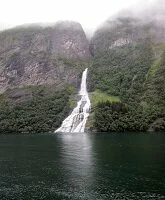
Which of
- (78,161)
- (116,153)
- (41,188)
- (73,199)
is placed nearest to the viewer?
(73,199)

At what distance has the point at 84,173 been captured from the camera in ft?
261

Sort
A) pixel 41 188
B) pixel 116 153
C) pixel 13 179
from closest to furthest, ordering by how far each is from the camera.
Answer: pixel 41 188 < pixel 13 179 < pixel 116 153

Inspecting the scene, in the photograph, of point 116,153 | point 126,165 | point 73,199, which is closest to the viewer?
point 73,199

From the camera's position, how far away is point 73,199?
59.4 metres

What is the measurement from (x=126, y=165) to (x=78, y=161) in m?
14.8

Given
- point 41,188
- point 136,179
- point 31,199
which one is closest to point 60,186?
point 41,188

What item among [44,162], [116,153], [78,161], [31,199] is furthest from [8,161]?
[31,199]

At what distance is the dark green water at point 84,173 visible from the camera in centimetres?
6275

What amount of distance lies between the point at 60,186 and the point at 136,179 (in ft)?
49.1

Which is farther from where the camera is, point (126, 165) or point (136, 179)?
point (126, 165)

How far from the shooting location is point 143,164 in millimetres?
86062

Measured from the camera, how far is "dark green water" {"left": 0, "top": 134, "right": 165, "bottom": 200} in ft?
206

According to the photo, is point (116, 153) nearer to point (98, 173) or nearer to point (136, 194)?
point (98, 173)

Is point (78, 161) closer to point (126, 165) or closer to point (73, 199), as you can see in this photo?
point (126, 165)
